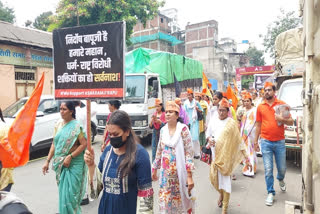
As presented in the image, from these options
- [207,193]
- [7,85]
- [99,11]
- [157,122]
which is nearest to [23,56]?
[7,85]

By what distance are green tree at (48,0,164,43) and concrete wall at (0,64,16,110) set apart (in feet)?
18.9

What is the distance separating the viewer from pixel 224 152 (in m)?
3.93

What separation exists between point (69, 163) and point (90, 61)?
122cm

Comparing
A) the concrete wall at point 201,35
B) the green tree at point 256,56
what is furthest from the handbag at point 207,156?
the green tree at point 256,56

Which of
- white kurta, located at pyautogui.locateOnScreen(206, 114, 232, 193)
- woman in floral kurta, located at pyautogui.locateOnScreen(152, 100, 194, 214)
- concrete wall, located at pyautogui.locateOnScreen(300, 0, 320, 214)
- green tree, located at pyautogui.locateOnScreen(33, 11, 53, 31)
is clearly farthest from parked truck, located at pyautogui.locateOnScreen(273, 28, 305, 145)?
green tree, located at pyautogui.locateOnScreen(33, 11, 53, 31)

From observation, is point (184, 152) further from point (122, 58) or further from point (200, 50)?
point (200, 50)

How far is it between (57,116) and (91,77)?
5.56m

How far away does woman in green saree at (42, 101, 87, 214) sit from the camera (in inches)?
121

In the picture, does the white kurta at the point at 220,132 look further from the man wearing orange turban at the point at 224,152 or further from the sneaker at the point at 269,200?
the sneaker at the point at 269,200

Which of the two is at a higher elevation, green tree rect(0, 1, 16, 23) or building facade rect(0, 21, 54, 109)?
green tree rect(0, 1, 16, 23)

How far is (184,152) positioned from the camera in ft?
10.5

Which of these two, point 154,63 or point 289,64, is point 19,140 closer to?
point 289,64

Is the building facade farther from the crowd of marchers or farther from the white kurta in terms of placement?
the white kurta

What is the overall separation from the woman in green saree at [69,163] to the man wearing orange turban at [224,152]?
73.3 inches
